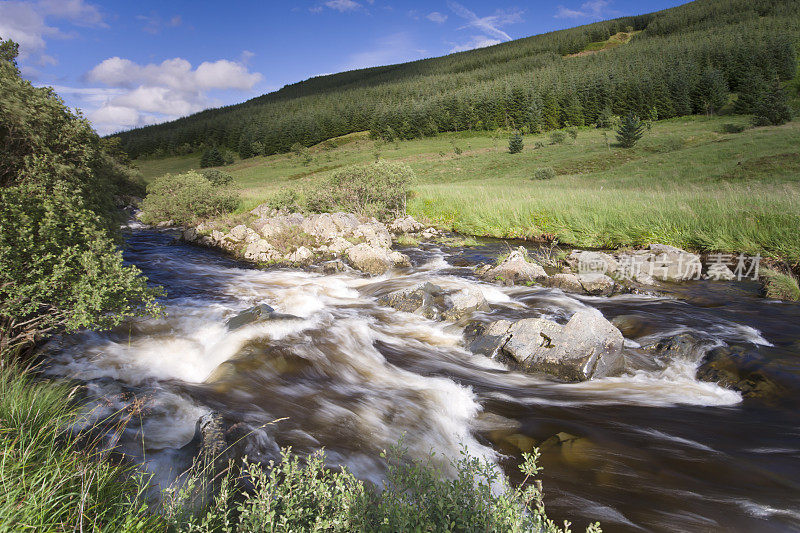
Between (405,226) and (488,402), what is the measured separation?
1592 cm

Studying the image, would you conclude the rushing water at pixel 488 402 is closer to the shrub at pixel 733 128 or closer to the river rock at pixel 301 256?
the river rock at pixel 301 256

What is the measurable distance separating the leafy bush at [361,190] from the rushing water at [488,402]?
41.6 ft

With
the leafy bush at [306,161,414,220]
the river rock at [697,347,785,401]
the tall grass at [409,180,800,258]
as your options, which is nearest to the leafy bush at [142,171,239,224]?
the leafy bush at [306,161,414,220]

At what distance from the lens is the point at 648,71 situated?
81688mm

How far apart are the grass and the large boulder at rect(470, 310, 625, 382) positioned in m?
8.12

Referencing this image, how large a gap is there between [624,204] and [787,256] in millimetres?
5925

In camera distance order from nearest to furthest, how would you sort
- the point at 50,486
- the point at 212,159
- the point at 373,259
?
the point at 50,486
the point at 373,259
the point at 212,159

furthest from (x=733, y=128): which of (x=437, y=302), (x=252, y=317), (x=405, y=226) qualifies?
(x=252, y=317)

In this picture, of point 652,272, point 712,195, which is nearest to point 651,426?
point 652,272

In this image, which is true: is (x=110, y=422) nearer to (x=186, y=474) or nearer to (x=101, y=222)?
(x=186, y=474)

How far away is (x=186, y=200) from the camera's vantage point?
22.0 m

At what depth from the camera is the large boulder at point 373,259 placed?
1395 cm

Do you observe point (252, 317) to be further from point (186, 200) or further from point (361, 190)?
point (186, 200)

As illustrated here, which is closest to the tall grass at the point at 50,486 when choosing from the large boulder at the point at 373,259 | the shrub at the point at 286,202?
the large boulder at the point at 373,259
